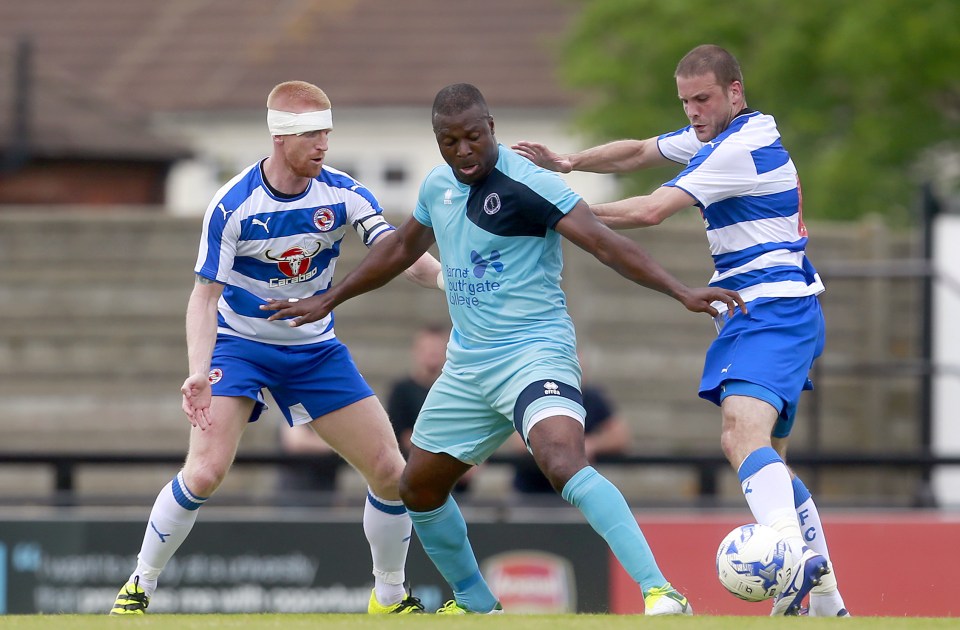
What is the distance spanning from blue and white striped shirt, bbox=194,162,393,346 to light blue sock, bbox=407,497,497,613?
1.01 metres

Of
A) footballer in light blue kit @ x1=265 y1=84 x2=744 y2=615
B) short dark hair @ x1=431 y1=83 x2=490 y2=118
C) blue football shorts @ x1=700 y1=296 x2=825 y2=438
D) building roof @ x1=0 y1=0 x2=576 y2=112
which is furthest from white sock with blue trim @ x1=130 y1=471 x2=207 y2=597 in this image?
building roof @ x1=0 y1=0 x2=576 y2=112

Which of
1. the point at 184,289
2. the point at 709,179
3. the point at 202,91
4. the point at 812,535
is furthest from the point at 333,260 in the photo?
the point at 202,91

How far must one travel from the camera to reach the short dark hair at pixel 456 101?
6.12 m

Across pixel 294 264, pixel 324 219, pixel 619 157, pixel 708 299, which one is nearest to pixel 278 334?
pixel 294 264

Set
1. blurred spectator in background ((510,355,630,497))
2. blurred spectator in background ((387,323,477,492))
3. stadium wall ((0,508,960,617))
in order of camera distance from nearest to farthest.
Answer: stadium wall ((0,508,960,617))
blurred spectator in background ((387,323,477,492))
blurred spectator in background ((510,355,630,497))

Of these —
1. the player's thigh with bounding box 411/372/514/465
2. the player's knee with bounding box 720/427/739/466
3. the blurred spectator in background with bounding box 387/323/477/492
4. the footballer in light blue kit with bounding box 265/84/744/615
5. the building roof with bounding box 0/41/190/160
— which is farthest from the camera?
the building roof with bounding box 0/41/190/160

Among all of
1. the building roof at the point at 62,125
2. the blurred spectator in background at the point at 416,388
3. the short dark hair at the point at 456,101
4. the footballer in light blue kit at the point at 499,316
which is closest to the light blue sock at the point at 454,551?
the footballer in light blue kit at the point at 499,316

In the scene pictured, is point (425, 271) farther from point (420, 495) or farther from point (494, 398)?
point (420, 495)

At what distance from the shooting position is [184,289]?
43.7ft

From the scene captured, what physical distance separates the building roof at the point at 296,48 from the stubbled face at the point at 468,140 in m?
22.0

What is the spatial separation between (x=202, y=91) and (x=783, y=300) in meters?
24.2

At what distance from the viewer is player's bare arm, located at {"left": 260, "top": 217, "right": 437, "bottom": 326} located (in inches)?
264

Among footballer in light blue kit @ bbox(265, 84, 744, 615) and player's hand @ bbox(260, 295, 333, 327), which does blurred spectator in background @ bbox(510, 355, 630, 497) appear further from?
player's hand @ bbox(260, 295, 333, 327)

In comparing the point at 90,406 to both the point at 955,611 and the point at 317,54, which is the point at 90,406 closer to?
the point at 955,611
